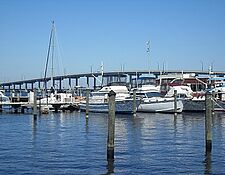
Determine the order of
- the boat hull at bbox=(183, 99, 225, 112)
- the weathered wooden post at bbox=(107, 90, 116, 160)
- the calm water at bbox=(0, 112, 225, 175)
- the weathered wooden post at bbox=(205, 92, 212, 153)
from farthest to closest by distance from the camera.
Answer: the boat hull at bbox=(183, 99, 225, 112) → the weathered wooden post at bbox=(205, 92, 212, 153) → the weathered wooden post at bbox=(107, 90, 116, 160) → the calm water at bbox=(0, 112, 225, 175)

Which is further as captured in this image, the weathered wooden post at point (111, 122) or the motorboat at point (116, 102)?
the motorboat at point (116, 102)

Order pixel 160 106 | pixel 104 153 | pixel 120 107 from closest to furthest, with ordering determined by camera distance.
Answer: pixel 104 153, pixel 120 107, pixel 160 106

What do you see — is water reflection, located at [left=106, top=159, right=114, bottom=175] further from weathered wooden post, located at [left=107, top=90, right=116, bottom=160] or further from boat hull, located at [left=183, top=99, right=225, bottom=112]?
boat hull, located at [left=183, top=99, right=225, bottom=112]

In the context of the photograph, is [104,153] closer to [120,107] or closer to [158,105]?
[120,107]

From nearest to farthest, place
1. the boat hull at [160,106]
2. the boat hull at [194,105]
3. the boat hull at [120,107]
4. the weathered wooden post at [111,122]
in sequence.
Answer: the weathered wooden post at [111,122], the boat hull at [120,107], the boat hull at [160,106], the boat hull at [194,105]

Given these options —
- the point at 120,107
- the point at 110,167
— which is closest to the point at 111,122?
the point at 110,167

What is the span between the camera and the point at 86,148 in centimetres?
2762

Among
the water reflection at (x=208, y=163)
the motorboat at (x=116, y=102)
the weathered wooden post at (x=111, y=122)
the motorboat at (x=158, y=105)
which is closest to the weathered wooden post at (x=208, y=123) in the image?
the water reflection at (x=208, y=163)

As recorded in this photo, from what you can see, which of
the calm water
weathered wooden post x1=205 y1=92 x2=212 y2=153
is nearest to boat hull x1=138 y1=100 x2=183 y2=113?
the calm water

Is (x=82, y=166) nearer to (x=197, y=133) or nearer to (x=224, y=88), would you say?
(x=197, y=133)

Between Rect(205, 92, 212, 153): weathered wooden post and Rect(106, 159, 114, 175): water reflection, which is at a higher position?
Rect(205, 92, 212, 153): weathered wooden post

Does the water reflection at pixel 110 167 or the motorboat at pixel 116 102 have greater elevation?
the motorboat at pixel 116 102

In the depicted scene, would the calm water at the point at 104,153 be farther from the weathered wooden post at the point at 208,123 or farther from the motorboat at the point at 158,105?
the motorboat at the point at 158,105

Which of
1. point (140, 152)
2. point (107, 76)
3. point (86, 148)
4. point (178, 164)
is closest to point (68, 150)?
point (86, 148)
